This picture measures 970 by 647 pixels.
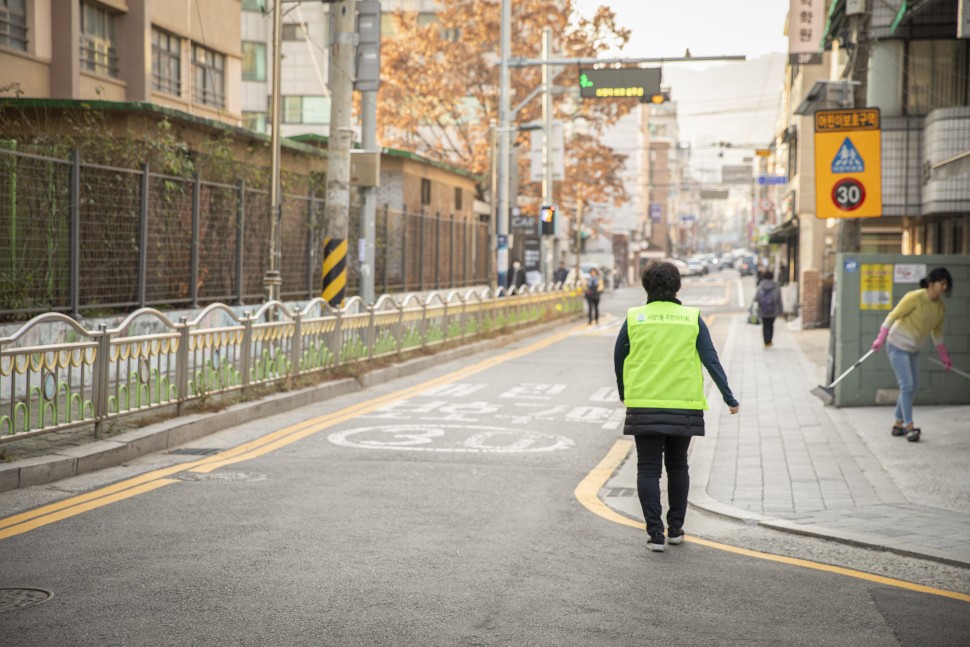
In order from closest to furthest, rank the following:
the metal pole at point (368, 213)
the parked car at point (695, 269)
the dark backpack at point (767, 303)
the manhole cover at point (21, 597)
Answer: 1. the manhole cover at point (21, 597)
2. the metal pole at point (368, 213)
3. the dark backpack at point (767, 303)
4. the parked car at point (695, 269)

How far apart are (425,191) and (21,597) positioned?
111 feet

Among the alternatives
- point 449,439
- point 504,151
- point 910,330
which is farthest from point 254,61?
point 910,330

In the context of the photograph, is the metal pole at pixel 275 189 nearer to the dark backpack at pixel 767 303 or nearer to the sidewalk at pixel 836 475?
the sidewalk at pixel 836 475

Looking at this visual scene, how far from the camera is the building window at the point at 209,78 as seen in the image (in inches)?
1228

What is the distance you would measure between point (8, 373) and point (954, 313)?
36.7 feet

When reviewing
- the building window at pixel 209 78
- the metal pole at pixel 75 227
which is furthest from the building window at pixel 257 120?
the metal pole at pixel 75 227

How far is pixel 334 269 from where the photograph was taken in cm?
1942

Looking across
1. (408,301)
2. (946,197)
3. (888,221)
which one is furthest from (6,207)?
(888,221)

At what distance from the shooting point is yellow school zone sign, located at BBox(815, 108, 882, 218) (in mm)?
14453

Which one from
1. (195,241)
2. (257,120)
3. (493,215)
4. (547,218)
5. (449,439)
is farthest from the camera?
(257,120)

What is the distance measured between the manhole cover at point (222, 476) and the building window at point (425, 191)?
96.8ft

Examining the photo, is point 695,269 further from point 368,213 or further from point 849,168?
point 849,168

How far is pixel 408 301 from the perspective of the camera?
21594 millimetres

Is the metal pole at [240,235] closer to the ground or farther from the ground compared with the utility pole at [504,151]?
closer to the ground
